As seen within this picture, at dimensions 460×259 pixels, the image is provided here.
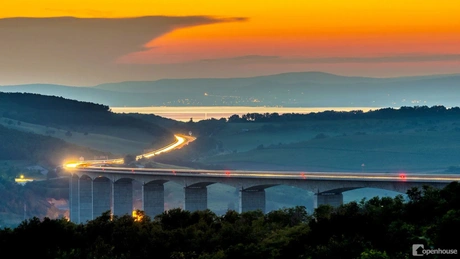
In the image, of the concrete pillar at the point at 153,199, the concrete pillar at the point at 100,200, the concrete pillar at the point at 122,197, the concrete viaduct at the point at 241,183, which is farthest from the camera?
the concrete pillar at the point at 100,200

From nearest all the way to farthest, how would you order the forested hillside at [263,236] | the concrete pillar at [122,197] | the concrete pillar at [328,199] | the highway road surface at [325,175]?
the forested hillside at [263,236]
the highway road surface at [325,175]
the concrete pillar at [328,199]
the concrete pillar at [122,197]

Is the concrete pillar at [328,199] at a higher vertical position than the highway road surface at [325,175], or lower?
lower

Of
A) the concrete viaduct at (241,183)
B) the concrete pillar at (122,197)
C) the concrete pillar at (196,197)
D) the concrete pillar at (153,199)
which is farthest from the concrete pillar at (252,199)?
the concrete pillar at (122,197)

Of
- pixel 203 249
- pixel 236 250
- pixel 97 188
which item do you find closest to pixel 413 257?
pixel 236 250

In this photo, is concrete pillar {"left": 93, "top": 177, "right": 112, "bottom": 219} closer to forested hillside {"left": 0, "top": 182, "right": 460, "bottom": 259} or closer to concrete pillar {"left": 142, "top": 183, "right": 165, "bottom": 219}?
concrete pillar {"left": 142, "top": 183, "right": 165, "bottom": 219}

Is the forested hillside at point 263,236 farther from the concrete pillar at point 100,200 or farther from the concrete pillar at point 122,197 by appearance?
the concrete pillar at point 100,200

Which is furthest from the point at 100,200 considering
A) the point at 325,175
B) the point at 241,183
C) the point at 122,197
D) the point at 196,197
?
the point at 325,175

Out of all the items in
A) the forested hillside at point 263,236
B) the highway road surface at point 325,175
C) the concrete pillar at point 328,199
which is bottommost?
the forested hillside at point 263,236

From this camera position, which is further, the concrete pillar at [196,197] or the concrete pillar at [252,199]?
the concrete pillar at [196,197]
